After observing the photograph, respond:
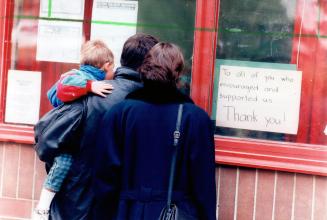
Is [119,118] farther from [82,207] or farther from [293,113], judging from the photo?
[293,113]

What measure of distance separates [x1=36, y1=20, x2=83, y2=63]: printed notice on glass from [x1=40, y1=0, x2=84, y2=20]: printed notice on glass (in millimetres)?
58

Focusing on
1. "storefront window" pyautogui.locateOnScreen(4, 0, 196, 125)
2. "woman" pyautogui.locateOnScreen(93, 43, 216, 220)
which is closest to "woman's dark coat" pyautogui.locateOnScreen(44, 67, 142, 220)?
"woman" pyautogui.locateOnScreen(93, 43, 216, 220)

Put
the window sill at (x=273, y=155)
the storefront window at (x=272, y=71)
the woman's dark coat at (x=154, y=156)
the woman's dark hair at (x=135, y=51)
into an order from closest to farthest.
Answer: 1. the woman's dark coat at (x=154, y=156)
2. the woman's dark hair at (x=135, y=51)
3. the window sill at (x=273, y=155)
4. the storefront window at (x=272, y=71)

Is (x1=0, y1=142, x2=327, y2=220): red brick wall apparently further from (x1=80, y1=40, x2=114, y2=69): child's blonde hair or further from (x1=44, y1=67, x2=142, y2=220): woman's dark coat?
(x1=80, y1=40, x2=114, y2=69): child's blonde hair

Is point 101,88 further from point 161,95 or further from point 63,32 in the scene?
point 63,32

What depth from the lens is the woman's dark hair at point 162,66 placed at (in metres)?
3.41

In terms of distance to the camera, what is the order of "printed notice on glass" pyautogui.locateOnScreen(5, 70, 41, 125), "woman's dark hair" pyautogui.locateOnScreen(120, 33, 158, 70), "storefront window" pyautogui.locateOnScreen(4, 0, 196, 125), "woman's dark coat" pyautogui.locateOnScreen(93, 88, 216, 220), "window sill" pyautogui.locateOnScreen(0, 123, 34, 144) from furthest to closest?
"printed notice on glass" pyautogui.locateOnScreen(5, 70, 41, 125)
"window sill" pyautogui.locateOnScreen(0, 123, 34, 144)
"storefront window" pyautogui.locateOnScreen(4, 0, 196, 125)
"woman's dark hair" pyautogui.locateOnScreen(120, 33, 158, 70)
"woman's dark coat" pyautogui.locateOnScreen(93, 88, 216, 220)

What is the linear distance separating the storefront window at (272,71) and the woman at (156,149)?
4.63 ft

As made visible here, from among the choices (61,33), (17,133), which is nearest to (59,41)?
(61,33)

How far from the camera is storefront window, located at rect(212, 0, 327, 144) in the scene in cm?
468

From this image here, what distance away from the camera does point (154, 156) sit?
3.40m

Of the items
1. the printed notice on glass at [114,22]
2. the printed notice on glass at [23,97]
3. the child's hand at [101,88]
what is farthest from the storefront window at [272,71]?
the printed notice on glass at [23,97]

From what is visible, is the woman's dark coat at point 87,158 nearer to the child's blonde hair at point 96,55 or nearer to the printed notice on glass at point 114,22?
the child's blonde hair at point 96,55

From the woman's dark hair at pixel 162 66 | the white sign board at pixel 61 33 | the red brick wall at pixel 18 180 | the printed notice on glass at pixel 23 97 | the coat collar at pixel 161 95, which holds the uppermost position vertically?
the white sign board at pixel 61 33
